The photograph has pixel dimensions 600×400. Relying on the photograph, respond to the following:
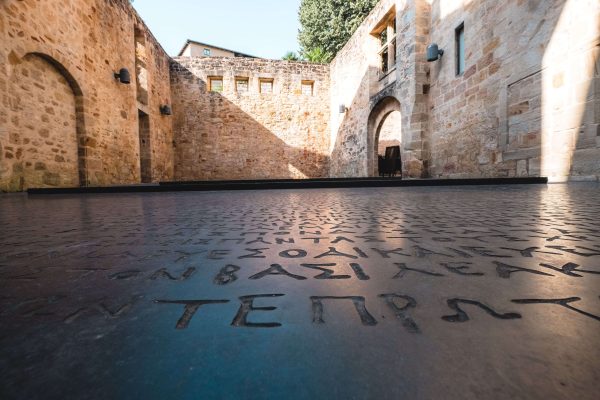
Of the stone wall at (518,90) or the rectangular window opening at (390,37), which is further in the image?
the rectangular window opening at (390,37)

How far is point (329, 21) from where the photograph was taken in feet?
60.0

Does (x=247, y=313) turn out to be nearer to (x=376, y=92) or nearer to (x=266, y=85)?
(x=376, y=92)

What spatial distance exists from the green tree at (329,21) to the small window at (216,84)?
24.6 ft

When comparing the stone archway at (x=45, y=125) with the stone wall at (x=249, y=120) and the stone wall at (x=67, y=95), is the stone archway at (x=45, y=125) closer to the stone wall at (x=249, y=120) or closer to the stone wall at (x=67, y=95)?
the stone wall at (x=67, y=95)

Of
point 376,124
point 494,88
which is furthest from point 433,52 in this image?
point 376,124

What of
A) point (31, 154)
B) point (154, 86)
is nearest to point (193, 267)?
point (31, 154)

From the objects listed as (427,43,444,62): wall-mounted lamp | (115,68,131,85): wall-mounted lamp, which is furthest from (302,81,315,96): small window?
(115,68,131,85): wall-mounted lamp

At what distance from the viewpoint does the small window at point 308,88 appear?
42.6 feet

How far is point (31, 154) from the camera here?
4816 millimetres

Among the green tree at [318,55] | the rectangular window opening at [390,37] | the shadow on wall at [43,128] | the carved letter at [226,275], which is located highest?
the green tree at [318,55]

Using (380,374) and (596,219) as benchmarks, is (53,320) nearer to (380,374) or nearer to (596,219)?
(380,374)

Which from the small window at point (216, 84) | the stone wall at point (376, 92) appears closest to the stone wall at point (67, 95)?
the small window at point (216, 84)

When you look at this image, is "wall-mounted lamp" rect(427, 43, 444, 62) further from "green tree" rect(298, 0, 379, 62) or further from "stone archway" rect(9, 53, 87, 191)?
"green tree" rect(298, 0, 379, 62)

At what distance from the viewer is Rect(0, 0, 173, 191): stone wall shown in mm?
4449
